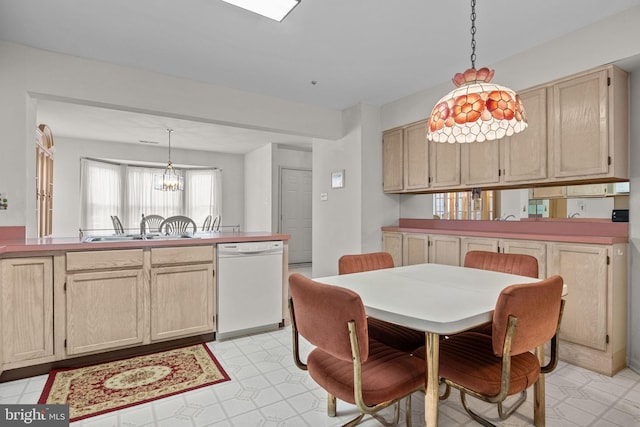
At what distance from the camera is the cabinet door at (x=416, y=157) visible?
3805 mm

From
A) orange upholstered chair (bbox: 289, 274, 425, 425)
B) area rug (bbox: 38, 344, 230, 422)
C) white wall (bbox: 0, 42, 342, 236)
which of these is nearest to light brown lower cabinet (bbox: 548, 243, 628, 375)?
orange upholstered chair (bbox: 289, 274, 425, 425)

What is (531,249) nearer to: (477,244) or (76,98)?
(477,244)

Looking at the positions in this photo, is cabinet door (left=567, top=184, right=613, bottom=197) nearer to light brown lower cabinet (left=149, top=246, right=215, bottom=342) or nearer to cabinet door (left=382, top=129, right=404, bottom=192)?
cabinet door (left=382, top=129, right=404, bottom=192)

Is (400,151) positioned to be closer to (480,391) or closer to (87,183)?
(480,391)

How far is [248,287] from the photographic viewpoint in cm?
310

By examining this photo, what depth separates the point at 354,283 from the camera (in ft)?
6.01

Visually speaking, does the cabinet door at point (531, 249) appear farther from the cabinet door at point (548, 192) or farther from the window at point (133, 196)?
Answer: the window at point (133, 196)

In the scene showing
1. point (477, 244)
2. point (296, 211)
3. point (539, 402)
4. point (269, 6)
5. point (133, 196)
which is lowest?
point (539, 402)

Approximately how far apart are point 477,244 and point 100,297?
318 centimetres

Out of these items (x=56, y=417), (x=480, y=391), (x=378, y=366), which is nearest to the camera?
(x=480, y=391)

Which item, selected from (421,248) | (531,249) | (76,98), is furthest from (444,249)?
(76,98)

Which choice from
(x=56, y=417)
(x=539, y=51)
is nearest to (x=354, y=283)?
(x=56, y=417)

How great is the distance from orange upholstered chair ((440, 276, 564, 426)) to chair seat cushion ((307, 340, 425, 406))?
16 cm

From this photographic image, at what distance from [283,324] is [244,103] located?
7.97ft
